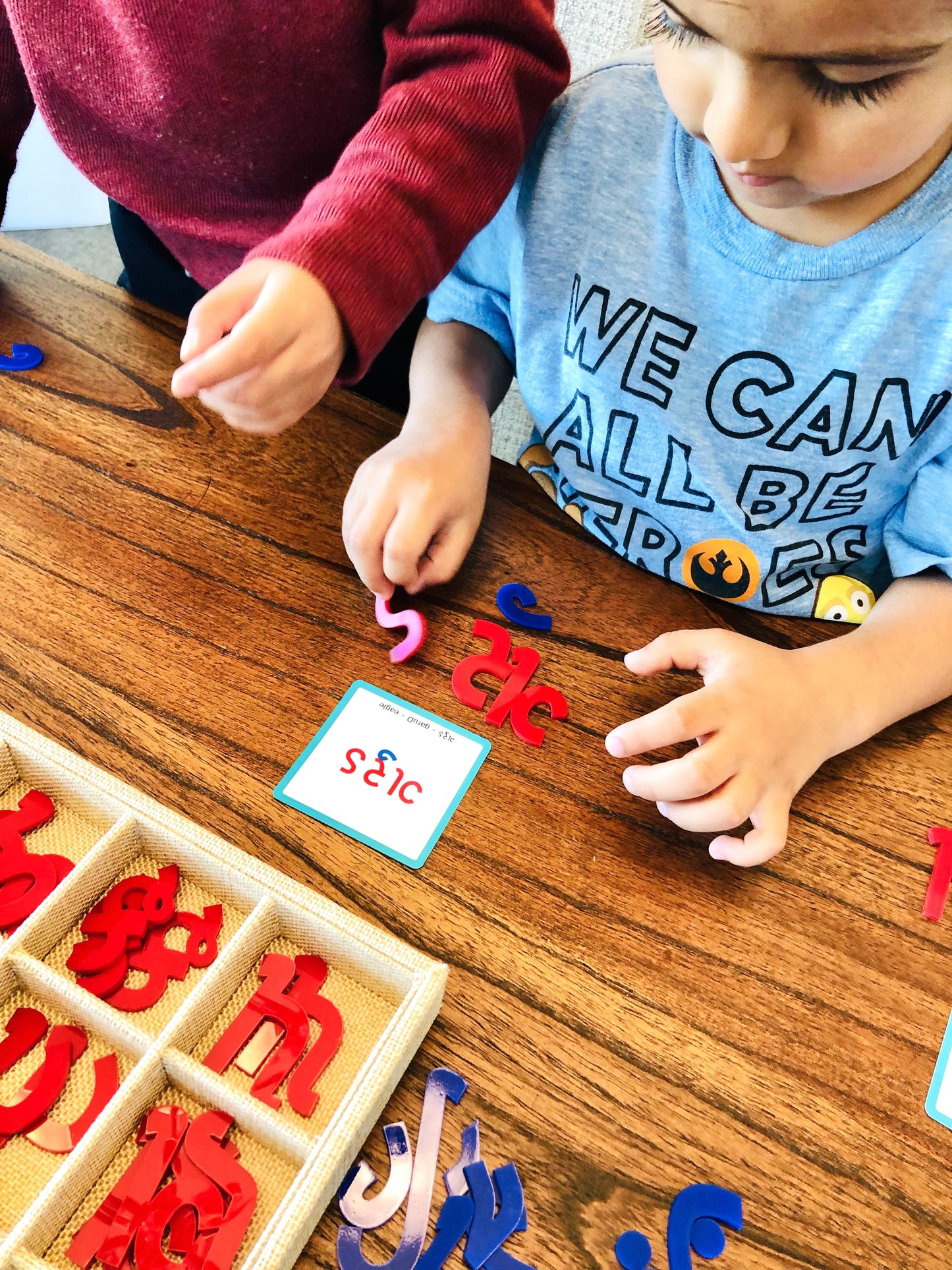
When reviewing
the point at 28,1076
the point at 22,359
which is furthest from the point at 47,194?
the point at 28,1076

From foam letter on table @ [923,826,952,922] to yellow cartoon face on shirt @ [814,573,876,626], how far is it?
18 centimetres

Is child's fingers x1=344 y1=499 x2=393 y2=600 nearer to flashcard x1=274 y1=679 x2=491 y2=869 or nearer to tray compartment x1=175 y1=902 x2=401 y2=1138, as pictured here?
flashcard x1=274 y1=679 x2=491 y2=869

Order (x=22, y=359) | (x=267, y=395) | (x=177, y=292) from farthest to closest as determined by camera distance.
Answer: (x=177, y=292), (x=22, y=359), (x=267, y=395)

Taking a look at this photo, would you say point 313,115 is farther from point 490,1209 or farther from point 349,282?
point 490,1209

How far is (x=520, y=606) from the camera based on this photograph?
24.2 inches

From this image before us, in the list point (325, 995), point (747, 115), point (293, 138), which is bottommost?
point (325, 995)

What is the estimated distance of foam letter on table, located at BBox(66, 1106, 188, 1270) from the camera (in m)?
0.37

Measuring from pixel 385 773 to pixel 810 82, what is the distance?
16.3 inches

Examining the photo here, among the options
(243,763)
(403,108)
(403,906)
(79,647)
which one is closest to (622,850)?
(403,906)

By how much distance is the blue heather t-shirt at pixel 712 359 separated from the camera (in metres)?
0.56

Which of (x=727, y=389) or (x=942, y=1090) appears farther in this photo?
(x=727, y=389)

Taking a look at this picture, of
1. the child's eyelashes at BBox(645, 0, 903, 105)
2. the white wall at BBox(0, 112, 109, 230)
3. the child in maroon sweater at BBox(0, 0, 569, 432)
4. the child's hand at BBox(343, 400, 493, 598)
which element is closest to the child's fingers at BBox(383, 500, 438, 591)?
the child's hand at BBox(343, 400, 493, 598)

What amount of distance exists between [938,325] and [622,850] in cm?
40

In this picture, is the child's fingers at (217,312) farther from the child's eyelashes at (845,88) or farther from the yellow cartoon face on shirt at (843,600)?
the yellow cartoon face on shirt at (843,600)
